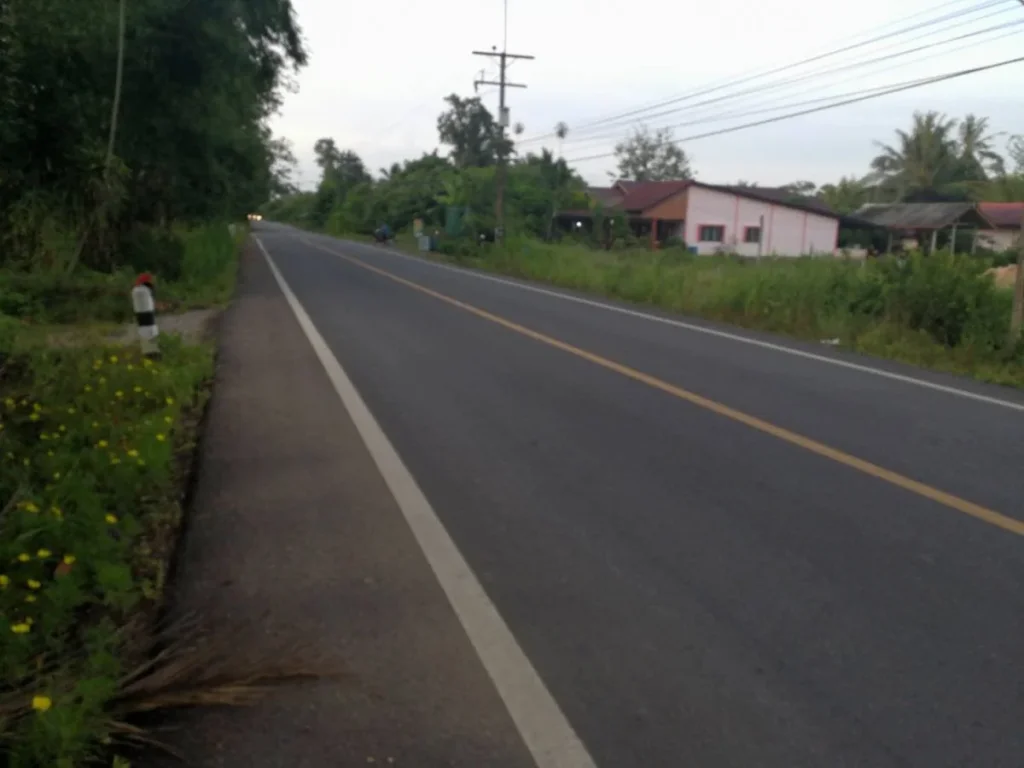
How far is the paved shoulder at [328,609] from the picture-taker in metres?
3.76

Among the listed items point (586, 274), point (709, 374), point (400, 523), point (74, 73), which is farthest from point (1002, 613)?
point (586, 274)

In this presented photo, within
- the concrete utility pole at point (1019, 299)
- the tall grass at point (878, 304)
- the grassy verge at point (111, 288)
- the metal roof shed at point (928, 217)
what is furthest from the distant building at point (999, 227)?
the grassy verge at point (111, 288)

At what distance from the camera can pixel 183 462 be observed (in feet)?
25.0

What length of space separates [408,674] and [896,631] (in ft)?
7.00

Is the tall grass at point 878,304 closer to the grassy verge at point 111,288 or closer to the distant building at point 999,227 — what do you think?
the grassy verge at point 111,288

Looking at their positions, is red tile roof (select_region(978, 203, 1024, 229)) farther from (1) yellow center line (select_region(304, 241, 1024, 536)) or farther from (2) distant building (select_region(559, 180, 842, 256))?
(1) yellow center line (select_region(304, 241, 1024, 536))

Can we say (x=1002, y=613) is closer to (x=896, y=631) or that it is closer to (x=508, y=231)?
(x=896, y=631)

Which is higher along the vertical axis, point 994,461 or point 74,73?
point 74,73

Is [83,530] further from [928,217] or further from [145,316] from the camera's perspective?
[928,217]

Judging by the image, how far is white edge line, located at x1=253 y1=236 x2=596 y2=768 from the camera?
12.4 feet

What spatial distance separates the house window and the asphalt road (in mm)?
46696

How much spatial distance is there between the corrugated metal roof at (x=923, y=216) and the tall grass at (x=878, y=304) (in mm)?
26749

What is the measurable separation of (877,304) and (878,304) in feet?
0.10

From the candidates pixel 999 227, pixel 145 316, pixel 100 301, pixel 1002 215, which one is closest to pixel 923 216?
pixel 1002 215
